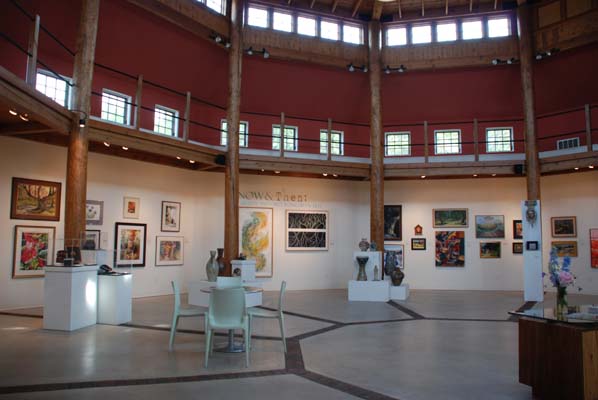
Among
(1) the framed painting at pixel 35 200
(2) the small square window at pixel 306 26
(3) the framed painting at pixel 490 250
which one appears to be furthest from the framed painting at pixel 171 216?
(3) the framed painting at pixel 490 250

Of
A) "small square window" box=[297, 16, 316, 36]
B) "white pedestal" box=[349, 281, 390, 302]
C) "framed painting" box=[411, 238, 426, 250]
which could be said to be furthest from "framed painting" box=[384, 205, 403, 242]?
"small square window" box=[297, 16, 316, 36]

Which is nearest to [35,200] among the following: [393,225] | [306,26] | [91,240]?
[91,240]

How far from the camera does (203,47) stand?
1462 centimetres

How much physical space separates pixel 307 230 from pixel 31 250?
8.27 m

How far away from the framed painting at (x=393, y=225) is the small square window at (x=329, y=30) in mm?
6304

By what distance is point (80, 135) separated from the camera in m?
9.64

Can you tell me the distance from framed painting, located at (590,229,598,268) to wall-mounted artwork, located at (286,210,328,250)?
27.2ft

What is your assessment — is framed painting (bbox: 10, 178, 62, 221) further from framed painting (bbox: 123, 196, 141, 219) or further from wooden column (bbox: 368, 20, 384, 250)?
wooden column (bbox: 368, 20, 384, 250)

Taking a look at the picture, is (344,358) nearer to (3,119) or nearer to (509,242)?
(3,119)

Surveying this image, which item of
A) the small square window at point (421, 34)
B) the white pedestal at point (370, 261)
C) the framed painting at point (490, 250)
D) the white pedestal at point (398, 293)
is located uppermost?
the small square window at point (421, 34)

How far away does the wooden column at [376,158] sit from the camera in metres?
14.7

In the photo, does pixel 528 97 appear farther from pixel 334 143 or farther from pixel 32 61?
pixel 32 61

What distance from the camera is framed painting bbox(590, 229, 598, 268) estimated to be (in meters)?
14.8

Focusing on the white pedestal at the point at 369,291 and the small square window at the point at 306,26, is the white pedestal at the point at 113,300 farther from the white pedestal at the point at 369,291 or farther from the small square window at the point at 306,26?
the small square window at the point at 306,26
